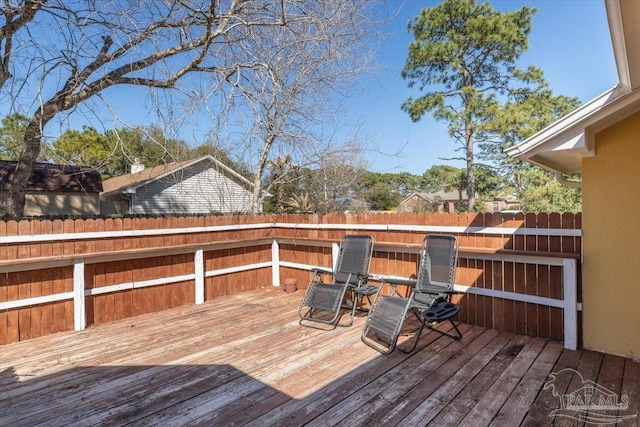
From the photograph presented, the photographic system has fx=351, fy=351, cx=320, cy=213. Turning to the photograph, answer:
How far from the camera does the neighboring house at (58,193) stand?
40.7 ft

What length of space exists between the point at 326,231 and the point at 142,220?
2.70 meters

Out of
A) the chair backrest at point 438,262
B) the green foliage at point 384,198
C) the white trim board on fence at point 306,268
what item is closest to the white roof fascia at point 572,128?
the white trim board on fence at point 306,268

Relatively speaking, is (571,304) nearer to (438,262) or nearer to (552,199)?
(438,262)

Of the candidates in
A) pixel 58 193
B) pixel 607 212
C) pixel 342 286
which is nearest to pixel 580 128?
pixel 607 212

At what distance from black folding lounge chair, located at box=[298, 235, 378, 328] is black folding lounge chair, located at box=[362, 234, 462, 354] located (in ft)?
1.63

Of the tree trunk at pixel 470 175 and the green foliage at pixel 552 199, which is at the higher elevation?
the tree trunk at pixel 470 175

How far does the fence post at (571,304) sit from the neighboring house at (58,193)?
13.5 m

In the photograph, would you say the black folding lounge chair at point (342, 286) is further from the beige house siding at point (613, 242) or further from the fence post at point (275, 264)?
the beige house siding at point (613, 242)

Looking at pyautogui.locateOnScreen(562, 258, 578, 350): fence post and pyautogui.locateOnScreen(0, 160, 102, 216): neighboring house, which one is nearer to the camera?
pyautogui.locateOnScreen(562, 258, 578, 350): fence post

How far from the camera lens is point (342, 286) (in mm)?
4441

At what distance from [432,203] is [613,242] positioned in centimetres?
1891

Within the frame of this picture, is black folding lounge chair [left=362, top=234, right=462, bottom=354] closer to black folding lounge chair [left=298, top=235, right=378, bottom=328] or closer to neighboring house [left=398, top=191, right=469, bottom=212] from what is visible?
black folding lounge chair [left=298, top=235, right=378, bottom=328]

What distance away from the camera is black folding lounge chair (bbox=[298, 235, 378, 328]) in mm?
4387

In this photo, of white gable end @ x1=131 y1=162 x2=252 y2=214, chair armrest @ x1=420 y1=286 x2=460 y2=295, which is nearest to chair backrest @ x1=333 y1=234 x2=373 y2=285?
chair armrest @ x1=420 y1=286 x2=460 y2=295
